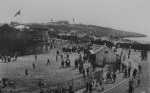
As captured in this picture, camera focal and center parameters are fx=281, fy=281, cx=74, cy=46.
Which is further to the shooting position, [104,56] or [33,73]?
[104,56]

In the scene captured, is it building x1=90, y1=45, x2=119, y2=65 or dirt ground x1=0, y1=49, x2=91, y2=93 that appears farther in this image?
building x1=90, y1=45, x2=119, y2=65

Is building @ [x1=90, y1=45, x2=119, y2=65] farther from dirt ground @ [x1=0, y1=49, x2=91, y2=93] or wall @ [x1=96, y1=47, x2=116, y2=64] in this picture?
dirt ground @ [x1=0, y1=49, x2=91, y2=93]

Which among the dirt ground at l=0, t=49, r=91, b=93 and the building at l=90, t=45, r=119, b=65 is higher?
the building at l=90, t=45, r=119, b=65

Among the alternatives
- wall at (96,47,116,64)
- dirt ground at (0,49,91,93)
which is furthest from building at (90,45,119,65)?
dirt ground at (0,49,91,93)

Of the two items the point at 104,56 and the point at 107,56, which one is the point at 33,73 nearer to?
the point at 104,56

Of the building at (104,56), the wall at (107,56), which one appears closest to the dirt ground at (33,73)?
the building at (104,56)

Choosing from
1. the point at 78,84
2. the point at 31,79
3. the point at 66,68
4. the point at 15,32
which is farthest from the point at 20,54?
the point at 78,84

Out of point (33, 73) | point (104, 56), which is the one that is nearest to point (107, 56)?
point (104, 56)

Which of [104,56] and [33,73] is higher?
[104,56]

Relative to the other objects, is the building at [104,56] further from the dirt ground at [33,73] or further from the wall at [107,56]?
the dirt ground at [33,73]
